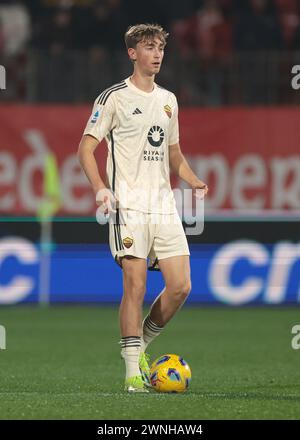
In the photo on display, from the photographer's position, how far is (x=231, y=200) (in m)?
17.5

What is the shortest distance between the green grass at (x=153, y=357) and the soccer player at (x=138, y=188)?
592 millimetres

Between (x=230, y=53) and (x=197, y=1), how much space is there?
6.68ft

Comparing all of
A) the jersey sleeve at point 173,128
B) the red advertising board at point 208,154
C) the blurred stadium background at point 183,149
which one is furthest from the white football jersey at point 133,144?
the red advertising board at point 208,154

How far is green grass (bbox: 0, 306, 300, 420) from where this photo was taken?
7480 millimetres

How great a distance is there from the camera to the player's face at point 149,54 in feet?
28.3

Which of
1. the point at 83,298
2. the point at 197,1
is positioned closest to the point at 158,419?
the point at 83,298

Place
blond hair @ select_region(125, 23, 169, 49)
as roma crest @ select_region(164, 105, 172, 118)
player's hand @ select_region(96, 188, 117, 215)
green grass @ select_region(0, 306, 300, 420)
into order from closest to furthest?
green grass @ select_region(0, 306, 300, 420) < player's hand @ select_region(96, 188, 117, 215) < blond hair @ select_region(125, 23, 169, 49) < as roma crest @ select_region(164, 105, 172, 118)

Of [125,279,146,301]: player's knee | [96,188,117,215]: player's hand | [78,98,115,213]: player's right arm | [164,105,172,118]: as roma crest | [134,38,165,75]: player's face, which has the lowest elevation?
[125,279,146,301]: player's knee

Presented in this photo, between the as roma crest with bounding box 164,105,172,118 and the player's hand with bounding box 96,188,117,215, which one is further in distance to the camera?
the as roma crest with bounding box 164,105,172,118

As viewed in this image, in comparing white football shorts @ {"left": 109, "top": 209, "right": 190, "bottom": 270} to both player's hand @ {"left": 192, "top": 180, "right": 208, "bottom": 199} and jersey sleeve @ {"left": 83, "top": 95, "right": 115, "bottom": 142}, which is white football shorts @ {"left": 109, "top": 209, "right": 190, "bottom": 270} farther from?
jersey sleeve @ {"left": 83, "top": 95, "right": 115, "bottom": 142}

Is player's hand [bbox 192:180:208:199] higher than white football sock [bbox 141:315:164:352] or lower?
higher

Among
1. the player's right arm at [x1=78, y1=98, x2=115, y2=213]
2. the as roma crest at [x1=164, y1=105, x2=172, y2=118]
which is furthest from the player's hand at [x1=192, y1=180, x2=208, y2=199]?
the player's right arm at [x1=78, y1=98, x2=115, y2=213]

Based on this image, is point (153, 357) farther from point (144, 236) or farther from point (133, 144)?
point (133, 144)

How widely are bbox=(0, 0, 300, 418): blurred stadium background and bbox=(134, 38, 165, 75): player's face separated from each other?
7.14 metres
